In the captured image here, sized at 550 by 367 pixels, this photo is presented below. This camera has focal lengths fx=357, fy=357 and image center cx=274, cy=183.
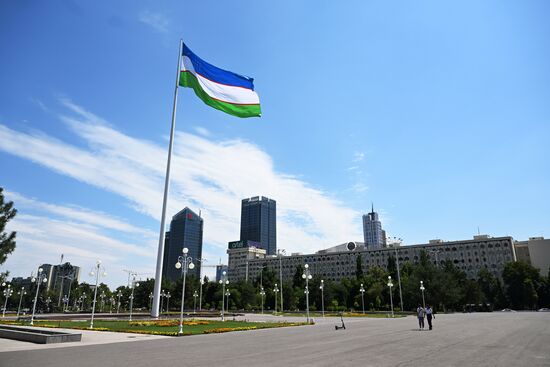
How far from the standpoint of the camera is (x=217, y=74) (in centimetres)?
2738

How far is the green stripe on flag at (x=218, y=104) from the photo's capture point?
26.3 m

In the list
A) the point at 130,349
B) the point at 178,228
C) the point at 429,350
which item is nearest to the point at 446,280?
the point at 429,350

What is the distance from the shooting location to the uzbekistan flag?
2647 cm

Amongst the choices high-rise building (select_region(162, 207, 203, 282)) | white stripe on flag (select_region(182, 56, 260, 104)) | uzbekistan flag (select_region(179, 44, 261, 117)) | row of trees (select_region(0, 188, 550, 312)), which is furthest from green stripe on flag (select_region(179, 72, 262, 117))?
high-rise building (select_region(162, 207, 203, 282))

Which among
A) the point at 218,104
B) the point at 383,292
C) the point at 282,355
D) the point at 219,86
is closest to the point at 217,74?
the point at 219,86

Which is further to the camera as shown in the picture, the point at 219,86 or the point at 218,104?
the point at 219,86

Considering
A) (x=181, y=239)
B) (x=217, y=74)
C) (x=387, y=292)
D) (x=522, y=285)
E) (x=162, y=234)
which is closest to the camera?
(x=162, y=234)

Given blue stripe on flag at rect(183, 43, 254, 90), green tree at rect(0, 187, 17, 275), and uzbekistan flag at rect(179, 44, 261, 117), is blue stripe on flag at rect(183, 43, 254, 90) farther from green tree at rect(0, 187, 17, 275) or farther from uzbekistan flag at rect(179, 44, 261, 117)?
green tree at rect(0, 187, 17, 275)

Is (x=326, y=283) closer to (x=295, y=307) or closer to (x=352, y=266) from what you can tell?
(x=295, y=307)

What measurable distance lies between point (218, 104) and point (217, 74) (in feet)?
9.15

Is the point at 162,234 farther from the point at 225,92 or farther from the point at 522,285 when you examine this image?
the point at 522,285

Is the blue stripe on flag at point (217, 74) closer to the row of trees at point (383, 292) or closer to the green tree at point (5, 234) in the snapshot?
the green tree at point (5, 234)

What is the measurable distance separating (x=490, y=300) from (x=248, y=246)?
415ft

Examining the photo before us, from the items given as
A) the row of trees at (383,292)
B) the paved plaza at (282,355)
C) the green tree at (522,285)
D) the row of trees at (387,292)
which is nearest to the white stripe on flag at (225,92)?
the paved plaza at (282,355)
